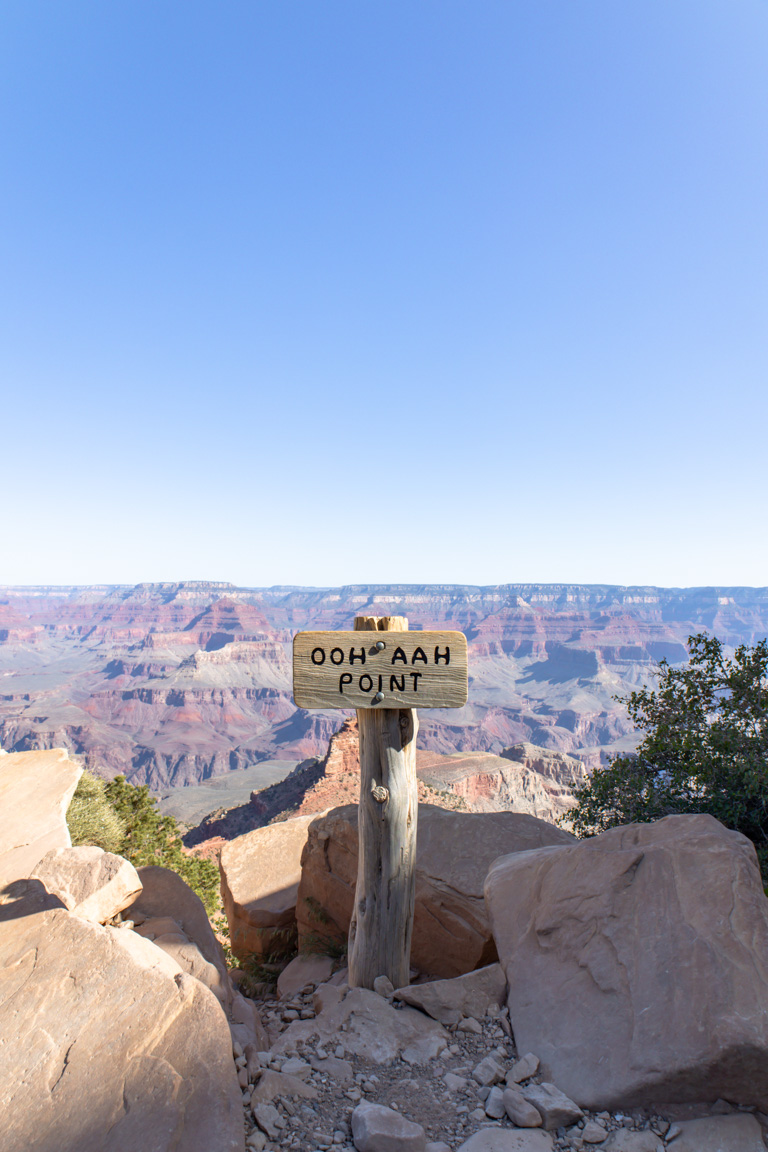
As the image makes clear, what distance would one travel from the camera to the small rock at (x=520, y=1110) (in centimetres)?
306

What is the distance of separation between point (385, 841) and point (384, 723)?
0.92 m

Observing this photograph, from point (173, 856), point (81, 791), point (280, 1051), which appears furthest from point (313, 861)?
point (173, 856)

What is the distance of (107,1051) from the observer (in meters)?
3.07

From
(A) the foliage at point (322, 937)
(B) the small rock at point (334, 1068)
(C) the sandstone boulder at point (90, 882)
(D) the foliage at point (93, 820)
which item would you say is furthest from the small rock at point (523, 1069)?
(D) the foliage at point (93, 820)

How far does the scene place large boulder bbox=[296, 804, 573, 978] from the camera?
594 cm

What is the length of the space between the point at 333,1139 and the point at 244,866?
623 centimetres

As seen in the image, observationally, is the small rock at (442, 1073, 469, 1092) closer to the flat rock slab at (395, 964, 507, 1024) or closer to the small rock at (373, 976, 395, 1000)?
the flat rock slab at (395, 964, 507, 1024)

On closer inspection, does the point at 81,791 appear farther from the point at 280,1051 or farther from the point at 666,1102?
the point at 666,1102

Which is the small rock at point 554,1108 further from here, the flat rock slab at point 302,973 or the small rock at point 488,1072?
the flat rock slab at point 302,973

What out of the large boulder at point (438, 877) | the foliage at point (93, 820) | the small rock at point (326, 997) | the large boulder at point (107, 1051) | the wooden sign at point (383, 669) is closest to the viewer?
the large boulder at point (107, 1051)

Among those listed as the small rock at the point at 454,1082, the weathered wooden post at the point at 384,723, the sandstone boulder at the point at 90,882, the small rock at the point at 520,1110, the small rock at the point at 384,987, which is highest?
the weathered wooden post at the point at 384,723

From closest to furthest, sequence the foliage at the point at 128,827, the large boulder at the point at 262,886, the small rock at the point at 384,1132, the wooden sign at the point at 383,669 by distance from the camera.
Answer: the small rock at the point at 384,1132
the wooden sign at the point at 383,669
the large boulder at the point at 262,886
the foliage at the point at 128,827

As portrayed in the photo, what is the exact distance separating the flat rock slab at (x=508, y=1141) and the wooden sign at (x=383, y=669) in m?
2.31

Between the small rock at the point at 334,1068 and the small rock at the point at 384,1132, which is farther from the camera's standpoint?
the small rock at the point at 334,1068
